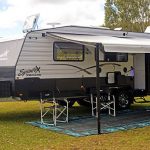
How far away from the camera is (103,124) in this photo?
11555mm

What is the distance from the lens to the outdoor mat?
10544 mm

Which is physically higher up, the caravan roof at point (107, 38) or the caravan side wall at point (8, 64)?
the caravan roof at point (107, 38)

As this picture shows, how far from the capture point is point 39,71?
12469 mm

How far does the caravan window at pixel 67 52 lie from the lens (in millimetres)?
12812

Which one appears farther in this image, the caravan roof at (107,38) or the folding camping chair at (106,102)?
the folding camping chair at (106,102)

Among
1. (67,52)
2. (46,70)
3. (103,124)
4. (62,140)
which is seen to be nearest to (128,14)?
(67,52)

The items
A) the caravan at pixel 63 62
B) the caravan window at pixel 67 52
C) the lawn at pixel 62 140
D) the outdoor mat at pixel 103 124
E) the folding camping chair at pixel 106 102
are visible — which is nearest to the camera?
the lawn at pixel 62 140

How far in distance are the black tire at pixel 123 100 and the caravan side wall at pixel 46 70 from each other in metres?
1.35

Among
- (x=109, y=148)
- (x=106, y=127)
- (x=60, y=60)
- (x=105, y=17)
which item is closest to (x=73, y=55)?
(x=60, y=60)

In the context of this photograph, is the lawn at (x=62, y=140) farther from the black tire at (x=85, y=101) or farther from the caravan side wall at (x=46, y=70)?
the black tire at (x=85, y=101)

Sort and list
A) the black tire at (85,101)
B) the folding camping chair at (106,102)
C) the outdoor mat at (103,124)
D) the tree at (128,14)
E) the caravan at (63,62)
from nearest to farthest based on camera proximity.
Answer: the outdoor mat at (103,124)
the caravan at (63,62)
the folding camping chair at (106,102)
the black tire at (85,101)
the tree at (128,14)

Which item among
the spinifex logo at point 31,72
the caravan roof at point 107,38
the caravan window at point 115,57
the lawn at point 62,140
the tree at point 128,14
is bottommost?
the lawn at point 62,140

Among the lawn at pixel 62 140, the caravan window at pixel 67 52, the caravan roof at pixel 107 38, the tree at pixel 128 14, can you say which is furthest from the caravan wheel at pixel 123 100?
the tree at pixel 128 14

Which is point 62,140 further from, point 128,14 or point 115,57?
point 128,14
